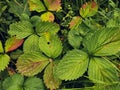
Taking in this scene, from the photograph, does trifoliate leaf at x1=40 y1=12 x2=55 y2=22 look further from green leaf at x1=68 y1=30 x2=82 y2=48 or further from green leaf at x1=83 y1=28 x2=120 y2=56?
green leaf at x1=83 y1=28 x2=120 y2=56

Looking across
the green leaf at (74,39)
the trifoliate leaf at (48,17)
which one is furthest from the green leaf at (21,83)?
the trifoliate leaf at (48,17)

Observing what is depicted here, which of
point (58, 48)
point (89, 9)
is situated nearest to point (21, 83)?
point (58, 48)

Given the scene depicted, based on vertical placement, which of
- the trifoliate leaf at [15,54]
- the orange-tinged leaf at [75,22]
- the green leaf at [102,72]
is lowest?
the green leaf at [102,72]

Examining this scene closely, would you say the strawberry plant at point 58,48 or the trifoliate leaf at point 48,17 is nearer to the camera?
the strawberry plant at point 58,48

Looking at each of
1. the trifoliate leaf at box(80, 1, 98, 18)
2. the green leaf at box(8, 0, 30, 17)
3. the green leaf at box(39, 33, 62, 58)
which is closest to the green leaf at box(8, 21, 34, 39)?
the green leaf at box(39, 33, 62, 58)

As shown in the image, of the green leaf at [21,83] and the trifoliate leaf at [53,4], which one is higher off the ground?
the trifoliate leaf at [53,4]

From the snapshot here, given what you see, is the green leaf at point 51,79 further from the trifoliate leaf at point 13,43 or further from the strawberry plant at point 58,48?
the trifoliate leaf at point 13,43

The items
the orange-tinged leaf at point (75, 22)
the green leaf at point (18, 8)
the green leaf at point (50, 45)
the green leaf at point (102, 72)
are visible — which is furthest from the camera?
the green leaf at point (18, 8)
